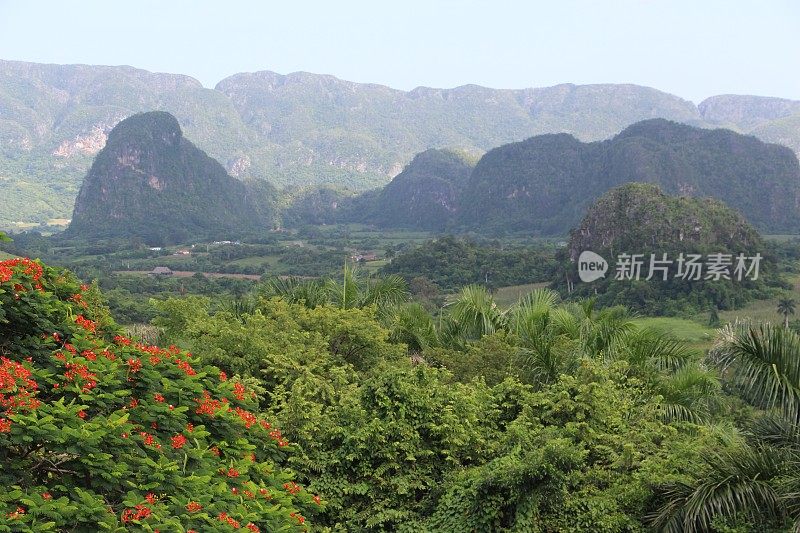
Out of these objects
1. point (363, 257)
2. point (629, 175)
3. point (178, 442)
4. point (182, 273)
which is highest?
point (178, 442)

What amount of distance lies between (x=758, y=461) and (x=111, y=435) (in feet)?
13.4

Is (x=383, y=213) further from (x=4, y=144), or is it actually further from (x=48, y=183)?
(x=4, y=144)

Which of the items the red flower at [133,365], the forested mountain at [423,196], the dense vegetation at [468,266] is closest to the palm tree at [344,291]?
the red flower at [133,365]

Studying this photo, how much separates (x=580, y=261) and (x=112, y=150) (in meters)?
94.1

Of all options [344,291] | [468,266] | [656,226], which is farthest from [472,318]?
[468,266]

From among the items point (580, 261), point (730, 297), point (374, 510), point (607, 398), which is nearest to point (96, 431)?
point (374, 510)

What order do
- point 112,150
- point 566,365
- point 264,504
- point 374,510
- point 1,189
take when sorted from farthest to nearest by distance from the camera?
point 1,189 < point 112,150 < point 566,365 < point 374,510 < point 264,504

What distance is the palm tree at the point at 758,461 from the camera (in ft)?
15.9

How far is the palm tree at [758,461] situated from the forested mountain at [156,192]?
362 ft

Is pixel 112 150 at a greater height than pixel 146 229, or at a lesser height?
greater

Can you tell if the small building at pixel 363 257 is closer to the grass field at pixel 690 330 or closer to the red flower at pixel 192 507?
the grass field at pixel 690 330

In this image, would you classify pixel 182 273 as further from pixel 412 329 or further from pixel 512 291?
pixel 412 329

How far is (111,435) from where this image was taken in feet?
13.3

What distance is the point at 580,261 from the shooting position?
57812mm
